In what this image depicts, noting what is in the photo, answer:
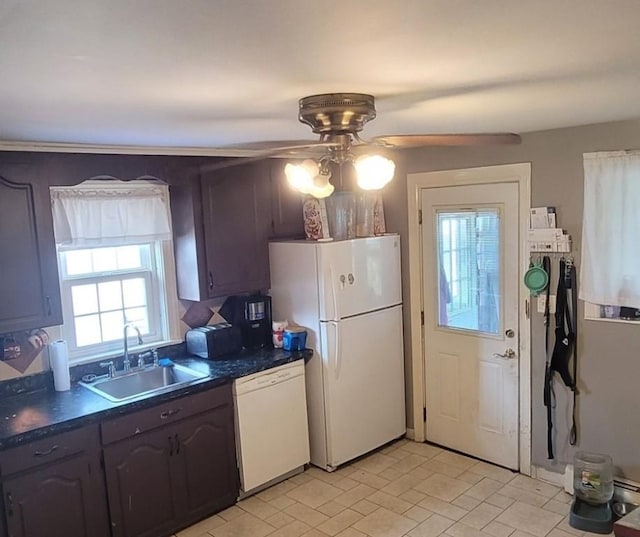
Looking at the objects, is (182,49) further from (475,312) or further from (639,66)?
(475,312)

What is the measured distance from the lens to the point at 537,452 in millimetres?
3812

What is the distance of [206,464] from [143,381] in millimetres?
658

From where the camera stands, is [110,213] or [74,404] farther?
[110,213]

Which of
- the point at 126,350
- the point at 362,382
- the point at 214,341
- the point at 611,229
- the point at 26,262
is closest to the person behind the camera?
the point at 26,262

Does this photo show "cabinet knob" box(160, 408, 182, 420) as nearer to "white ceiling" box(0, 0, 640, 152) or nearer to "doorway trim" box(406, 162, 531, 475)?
"white ceiling" box(0, 0, 640, 152)

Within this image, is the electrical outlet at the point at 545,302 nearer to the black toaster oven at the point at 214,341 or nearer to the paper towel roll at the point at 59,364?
the black toaster oven at the point at 214,341

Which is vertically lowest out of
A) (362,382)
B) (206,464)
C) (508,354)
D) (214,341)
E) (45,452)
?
(206,464)

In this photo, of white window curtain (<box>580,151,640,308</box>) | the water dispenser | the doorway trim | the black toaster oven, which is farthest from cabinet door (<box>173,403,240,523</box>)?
white window curtain (<box>580,151,640,308</box>)

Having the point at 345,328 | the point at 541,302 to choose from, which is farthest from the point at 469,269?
the point at 345,328

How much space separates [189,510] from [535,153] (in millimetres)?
2952

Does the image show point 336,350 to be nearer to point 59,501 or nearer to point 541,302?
point 541,302

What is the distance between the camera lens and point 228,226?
391 centimetres

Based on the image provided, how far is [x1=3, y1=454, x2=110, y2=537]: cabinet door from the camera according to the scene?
2.76m

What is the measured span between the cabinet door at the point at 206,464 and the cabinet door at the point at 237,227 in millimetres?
847
